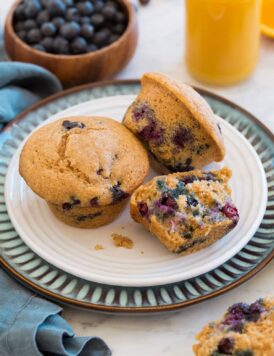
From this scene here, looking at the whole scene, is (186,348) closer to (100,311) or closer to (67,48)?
(100,311)

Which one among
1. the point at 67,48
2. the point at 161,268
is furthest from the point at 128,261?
the point at 67,48

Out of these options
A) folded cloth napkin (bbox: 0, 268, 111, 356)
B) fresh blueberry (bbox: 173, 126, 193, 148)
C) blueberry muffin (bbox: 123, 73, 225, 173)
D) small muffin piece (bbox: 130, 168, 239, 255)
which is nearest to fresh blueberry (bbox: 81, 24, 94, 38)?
blueberry muffin (bbox: 123, 73, 225, 173)

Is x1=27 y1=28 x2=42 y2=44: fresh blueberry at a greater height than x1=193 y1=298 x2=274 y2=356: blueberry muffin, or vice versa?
x1=193 y1=298 x2=274 y2=356: blueberry muffin

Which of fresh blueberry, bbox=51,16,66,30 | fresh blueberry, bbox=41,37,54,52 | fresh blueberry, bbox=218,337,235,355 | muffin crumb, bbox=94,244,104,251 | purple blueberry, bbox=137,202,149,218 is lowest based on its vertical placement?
muffin crumb, bbox=94,244,104,251

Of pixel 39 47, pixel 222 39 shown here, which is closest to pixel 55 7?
pixel 39 47

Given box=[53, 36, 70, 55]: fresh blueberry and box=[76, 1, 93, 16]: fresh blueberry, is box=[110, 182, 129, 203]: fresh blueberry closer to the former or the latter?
box=[53, 36, 70, 55]: fresh blueberry

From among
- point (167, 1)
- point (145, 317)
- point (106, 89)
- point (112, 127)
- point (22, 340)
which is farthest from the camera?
point (167, 1)

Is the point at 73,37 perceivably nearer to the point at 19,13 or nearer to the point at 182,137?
the point at 19,13
